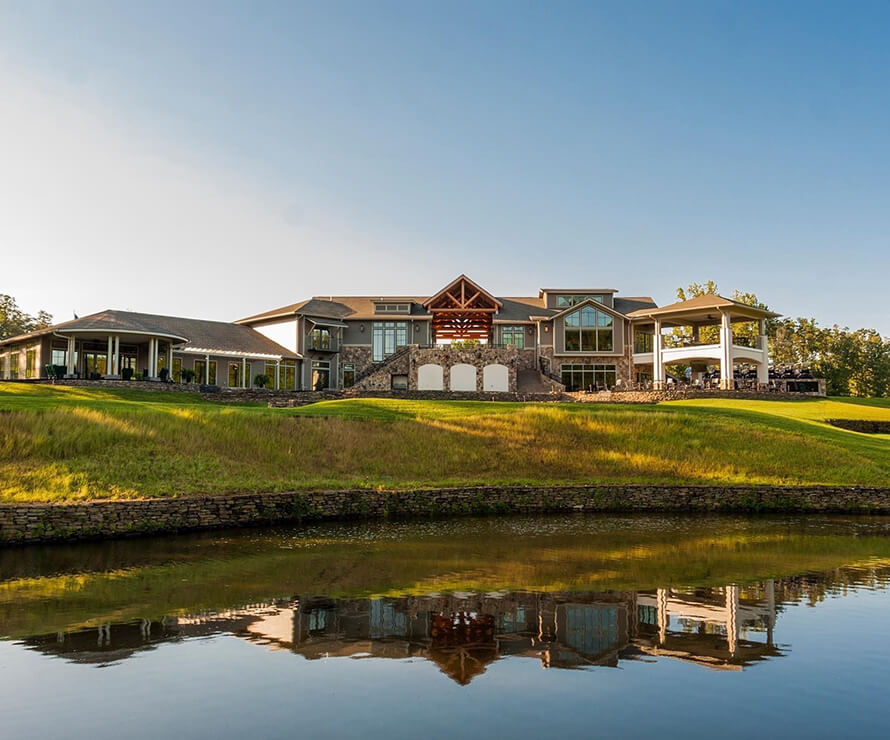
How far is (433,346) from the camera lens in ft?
144

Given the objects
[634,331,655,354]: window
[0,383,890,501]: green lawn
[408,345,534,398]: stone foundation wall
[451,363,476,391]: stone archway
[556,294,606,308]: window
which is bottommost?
[0,383,890,501]: green lawn

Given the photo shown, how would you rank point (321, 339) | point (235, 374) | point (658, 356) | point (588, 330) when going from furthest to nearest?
point (321, 339) → point (588, 330) → point (658, 356) → point (235, 374)

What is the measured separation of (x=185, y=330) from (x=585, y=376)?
27810 mm

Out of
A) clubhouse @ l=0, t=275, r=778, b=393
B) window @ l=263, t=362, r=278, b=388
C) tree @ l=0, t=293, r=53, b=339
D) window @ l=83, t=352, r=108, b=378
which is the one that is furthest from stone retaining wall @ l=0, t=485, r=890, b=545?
tree @ l=0, t=293, r=53, b=339

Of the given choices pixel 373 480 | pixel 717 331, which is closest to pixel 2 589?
pixel 373 480

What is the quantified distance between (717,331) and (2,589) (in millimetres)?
57224

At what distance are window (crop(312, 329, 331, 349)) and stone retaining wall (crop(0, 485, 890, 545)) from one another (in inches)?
1210

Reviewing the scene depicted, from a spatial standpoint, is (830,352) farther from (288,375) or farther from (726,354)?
(288,375)

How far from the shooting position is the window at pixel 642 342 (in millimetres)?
48344

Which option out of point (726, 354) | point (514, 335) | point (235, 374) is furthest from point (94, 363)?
point (726, 354)

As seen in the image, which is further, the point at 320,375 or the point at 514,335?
the point at 514,335

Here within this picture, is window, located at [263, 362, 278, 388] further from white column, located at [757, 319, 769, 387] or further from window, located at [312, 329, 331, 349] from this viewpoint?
white column, located at [757, 319, 769, 387]

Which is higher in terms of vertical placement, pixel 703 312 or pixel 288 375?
pixel 703 312

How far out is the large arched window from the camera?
156 ft
